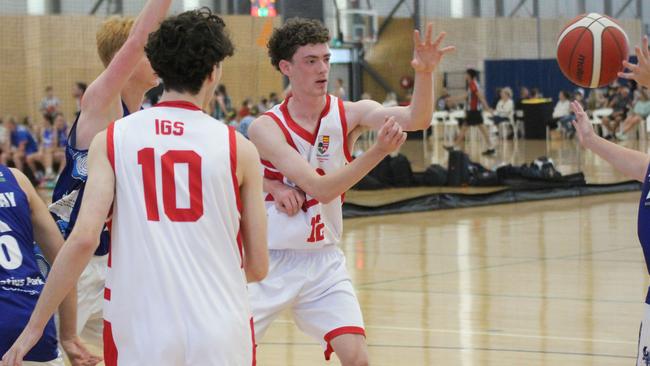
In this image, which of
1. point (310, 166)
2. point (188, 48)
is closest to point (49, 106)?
point (310, 166)

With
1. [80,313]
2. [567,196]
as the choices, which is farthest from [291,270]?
[567,196]

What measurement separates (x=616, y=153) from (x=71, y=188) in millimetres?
1952

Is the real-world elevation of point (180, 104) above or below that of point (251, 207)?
above

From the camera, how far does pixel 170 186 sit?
9.52ft

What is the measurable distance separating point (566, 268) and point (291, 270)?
5.54 metres

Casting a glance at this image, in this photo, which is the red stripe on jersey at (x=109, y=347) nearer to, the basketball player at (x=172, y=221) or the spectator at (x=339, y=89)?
the basketball player at (x=172, y=221)

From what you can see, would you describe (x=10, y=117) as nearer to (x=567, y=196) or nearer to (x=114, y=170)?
(x=567, y=196)

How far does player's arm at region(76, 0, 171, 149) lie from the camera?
11.3ft

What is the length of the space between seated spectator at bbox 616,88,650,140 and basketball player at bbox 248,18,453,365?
72.3 ft

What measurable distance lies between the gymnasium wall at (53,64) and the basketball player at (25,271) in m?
12.6

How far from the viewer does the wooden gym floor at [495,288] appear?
656 centimetres

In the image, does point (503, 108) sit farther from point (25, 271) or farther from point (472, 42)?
point (25, 271)

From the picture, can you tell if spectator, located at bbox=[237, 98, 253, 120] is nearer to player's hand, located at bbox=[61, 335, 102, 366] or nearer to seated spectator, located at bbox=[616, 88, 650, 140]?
seated spectator, located at bbox=[616, 88, 650, 140]

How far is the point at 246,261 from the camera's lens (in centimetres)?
310
